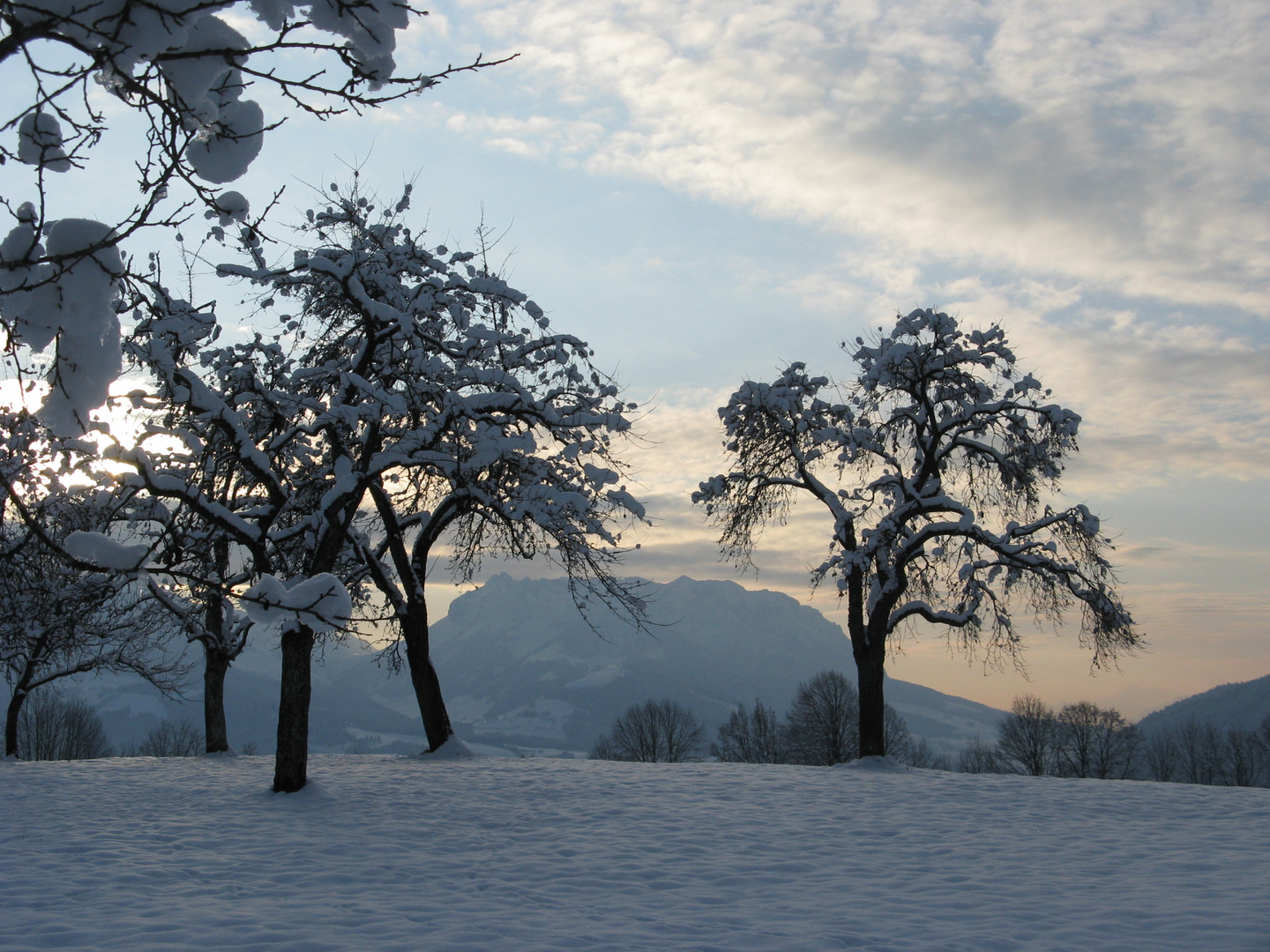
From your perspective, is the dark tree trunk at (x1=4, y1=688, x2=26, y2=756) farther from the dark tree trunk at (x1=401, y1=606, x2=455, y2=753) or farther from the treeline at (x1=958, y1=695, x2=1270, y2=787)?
the treeline at (x1=958, y1=695, x2=1270, y2=787)

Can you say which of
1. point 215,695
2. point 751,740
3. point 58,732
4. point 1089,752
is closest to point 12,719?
point 215,695

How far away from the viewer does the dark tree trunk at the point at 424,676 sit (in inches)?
667

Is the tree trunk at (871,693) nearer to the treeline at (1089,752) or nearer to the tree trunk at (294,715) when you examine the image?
the tree trunk at (294,715)

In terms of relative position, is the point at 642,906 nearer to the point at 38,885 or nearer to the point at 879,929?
the point at 879,929

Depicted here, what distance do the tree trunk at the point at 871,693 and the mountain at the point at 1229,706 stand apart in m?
174

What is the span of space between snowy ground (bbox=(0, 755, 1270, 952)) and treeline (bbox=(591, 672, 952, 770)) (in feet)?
123

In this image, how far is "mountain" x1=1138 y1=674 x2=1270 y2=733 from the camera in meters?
166

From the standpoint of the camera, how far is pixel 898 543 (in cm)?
1714

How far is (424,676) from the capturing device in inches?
683

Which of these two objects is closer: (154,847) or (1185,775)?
(154,847)

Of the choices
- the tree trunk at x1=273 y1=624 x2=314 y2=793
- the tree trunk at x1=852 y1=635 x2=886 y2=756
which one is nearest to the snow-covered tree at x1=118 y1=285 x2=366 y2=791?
the tree trunk at x1=273 y1=624 x2=314 y2=793

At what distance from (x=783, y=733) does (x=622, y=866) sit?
2003 inches

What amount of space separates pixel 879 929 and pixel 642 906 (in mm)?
1903

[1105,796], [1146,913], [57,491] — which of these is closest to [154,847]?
[57,491]
